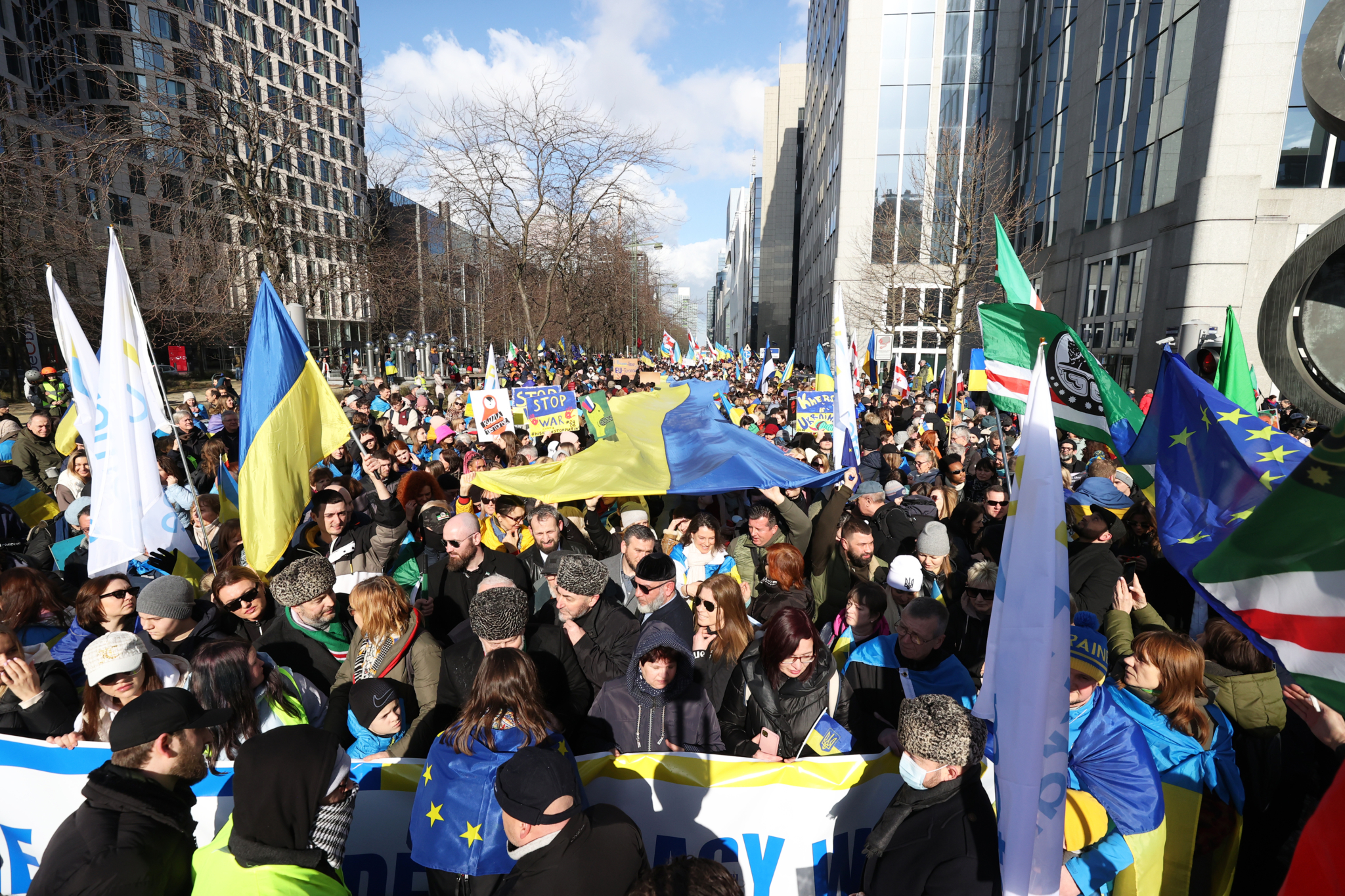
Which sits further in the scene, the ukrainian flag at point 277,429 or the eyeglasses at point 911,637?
the ukrainian flag at point 277,429

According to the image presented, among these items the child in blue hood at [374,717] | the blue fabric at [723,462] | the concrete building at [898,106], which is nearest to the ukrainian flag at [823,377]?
the blue fabric at [723,462]

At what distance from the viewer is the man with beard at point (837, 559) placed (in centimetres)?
515

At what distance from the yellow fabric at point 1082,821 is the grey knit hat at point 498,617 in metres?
2.34

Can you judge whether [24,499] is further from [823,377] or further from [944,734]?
[823,377]

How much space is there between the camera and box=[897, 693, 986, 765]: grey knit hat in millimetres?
2271

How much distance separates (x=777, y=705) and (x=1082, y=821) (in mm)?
1270

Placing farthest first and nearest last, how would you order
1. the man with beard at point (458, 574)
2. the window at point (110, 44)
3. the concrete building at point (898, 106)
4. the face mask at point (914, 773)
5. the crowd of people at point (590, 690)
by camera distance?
the window at point (110, 44), the concrete building at point (898, 106), the man with beard at point (458, 574), the face mask at point (914, 773), the crowd of people at point (590, 690)

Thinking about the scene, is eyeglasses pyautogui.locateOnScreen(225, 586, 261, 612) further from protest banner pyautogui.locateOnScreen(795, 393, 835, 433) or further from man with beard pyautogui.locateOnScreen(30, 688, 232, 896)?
A: protest banner pyautogui.locateOnScreen(795, 393, 835, 433)

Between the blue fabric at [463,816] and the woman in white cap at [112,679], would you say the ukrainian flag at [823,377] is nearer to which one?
the blue fabric at [463,816]

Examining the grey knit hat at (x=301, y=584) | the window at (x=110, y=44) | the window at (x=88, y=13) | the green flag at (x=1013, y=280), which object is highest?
the window at (x=88, y=13)

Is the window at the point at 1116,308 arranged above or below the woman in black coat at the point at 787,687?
above

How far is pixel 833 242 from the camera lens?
1478 inches

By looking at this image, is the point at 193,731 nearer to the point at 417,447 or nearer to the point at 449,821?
the point at 449,821

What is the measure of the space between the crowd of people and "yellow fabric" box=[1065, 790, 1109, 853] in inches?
0.4
